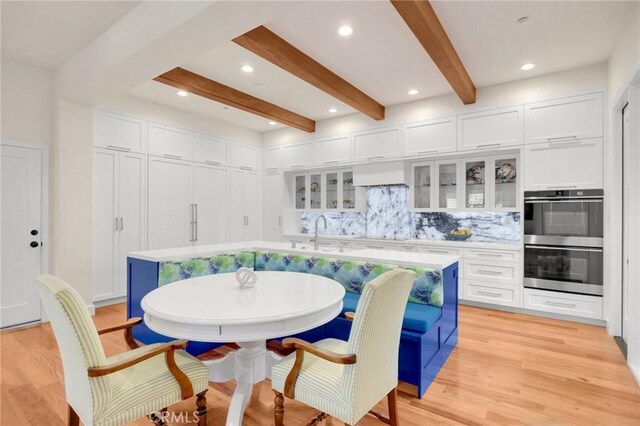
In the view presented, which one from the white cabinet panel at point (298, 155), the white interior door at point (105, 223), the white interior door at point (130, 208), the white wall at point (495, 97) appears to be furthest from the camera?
the white cabinet panel at point (298, 155)

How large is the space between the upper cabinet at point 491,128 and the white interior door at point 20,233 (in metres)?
4.99

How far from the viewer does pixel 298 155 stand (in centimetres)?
584

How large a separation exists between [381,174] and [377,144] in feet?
1.48

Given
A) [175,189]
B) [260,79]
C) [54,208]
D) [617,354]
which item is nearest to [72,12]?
[260,79]

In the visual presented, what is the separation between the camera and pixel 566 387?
7.38 feet

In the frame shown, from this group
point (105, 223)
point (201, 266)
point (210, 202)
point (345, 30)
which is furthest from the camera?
point (210, 202)

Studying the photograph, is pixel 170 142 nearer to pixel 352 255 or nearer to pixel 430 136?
pixel 352 255

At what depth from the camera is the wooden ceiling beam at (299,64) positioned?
110 inches

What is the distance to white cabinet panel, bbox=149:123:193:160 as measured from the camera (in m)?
4.65

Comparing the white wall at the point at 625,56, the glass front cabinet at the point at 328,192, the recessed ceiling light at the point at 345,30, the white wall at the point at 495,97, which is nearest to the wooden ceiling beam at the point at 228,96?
the white wall at the point at 495,97

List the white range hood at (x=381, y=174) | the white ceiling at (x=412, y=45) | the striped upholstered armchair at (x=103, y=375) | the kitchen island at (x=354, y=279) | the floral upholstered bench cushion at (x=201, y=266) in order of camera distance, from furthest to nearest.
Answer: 1. the white range hood at (x=381, y=174)
2. the floral upholstered bench cushion at (x=201, y=266)
3. the white ceiling at (x=412, y=45)
4. the kitchen island at (x=354, y=279)
5. the striped upholstered armchair at (x=103, y=375)

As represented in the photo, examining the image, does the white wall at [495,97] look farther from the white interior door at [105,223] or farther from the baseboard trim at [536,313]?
the white interior door at [105,223]

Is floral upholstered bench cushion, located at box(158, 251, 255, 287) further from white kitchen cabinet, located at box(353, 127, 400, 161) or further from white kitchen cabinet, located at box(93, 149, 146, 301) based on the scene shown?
white kitchen cabinet, located at box(353, 127, 400, 161)

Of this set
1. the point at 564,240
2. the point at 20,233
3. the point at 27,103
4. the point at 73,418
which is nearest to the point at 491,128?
the point at 564,240
